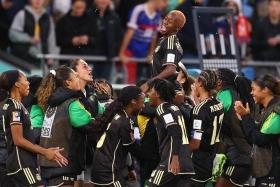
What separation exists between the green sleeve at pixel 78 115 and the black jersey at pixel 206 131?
128 cm

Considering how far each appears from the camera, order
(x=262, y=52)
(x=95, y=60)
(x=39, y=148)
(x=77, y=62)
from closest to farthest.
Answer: (x=39, y=148), (x=77, y=62), (x=95, y=60), (x=262, y=52)

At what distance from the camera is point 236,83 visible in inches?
599

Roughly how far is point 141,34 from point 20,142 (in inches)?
268

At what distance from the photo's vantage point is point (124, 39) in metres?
20.3

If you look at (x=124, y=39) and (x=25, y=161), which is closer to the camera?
(x=25, y=161)

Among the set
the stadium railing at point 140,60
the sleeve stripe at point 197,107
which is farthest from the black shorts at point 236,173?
the stadium railing at point 140,60

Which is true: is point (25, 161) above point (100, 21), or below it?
below

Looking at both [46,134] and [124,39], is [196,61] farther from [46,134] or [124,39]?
[46,134]

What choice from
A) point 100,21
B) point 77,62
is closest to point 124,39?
point 100,21

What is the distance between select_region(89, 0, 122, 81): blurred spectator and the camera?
20031mm

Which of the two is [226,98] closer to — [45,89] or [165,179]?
[165,179]

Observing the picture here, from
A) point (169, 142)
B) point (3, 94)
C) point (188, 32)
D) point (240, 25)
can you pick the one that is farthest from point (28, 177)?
point (240, 25)

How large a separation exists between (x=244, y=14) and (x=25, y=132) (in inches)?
354

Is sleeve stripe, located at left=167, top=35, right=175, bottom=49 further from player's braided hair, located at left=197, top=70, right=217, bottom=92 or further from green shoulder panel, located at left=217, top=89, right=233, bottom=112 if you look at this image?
green shoulder panel, located at left=217, top=89, right=233, bottom=112
